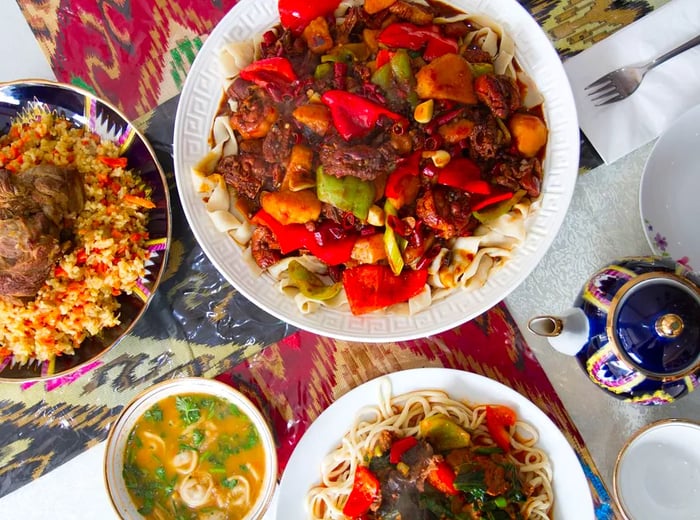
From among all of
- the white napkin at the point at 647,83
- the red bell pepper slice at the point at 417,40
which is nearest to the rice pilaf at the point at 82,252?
the red bell pepper slice at the point at 417,40

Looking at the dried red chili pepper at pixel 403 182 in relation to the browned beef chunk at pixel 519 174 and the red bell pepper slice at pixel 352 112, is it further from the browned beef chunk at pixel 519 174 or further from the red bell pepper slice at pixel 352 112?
the browned beef chunk at pixel 519 174

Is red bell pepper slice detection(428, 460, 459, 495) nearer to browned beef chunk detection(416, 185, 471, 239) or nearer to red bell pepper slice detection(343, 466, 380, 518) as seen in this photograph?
red bell pepper slice detection(343, 466, 380, 518)

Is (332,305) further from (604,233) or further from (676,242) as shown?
(676,242)

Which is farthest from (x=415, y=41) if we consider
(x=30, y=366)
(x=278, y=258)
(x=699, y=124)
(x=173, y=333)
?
(x=30, y=366)

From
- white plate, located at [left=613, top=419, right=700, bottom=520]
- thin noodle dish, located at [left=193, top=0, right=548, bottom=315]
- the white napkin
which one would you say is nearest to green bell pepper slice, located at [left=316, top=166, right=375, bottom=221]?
thin noodle dish, located at [left=193, top=0, right=548, bottom=315]

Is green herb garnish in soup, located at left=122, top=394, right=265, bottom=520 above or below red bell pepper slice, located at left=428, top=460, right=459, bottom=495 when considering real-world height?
above
